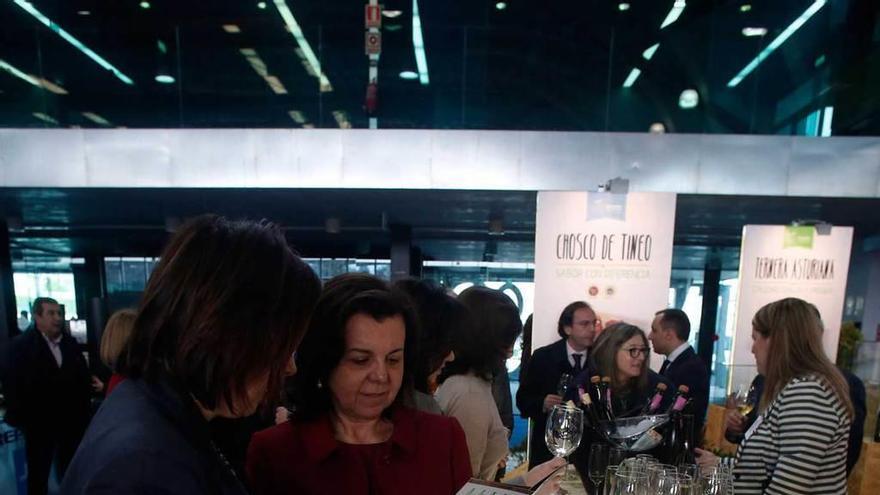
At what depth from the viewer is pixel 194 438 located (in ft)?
2.02

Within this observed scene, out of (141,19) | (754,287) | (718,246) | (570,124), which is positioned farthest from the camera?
(718,246)

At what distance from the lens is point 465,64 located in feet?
16.3

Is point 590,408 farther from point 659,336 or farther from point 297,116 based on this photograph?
point 297,116

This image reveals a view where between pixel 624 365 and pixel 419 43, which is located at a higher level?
pixel 419 43

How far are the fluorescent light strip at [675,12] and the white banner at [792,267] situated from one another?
2837 mm

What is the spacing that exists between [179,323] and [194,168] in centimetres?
380

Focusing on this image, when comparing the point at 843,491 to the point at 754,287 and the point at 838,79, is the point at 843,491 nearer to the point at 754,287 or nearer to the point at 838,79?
the point at 754,287

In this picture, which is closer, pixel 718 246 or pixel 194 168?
pixel 194 168

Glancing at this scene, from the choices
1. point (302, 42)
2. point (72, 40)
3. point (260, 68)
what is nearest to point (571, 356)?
point (302, 42)

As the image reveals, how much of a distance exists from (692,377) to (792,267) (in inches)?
62.9

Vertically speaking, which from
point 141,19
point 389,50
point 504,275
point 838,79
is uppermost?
point 141,19

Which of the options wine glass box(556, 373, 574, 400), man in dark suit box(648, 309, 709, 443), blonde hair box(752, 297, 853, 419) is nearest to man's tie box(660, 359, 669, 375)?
man in dark suit box(648, 309, 709, 443)

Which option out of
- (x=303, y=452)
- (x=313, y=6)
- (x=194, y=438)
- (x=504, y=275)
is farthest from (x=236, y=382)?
(x=504, y=275)

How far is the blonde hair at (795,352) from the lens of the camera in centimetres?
174
